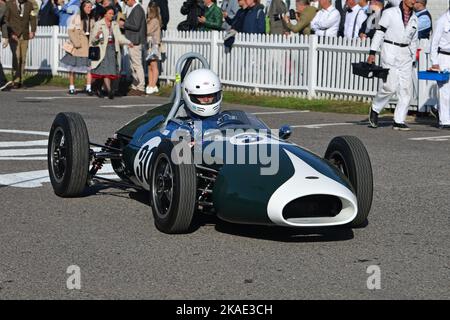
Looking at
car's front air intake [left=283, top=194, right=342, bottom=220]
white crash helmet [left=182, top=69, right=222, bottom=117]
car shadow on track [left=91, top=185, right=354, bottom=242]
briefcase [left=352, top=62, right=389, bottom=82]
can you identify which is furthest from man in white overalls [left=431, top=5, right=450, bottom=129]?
car's front air intake [left=283, top=194, right=342, bottom=220]

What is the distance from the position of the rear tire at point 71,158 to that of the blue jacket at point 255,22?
1261cm

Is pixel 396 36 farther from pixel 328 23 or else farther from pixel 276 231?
pixel 276 231

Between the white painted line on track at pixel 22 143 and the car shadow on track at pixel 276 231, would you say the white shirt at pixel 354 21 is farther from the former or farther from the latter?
the car shadow on track at pixel 276 231

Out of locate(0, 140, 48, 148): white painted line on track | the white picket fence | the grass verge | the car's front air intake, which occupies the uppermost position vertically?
the white picket fence

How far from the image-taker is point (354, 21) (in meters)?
Result: 21.7

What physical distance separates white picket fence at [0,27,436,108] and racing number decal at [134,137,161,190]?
9.72 meters

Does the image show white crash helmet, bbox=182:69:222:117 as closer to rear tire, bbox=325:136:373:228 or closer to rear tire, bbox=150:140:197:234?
rear tire, bbox=150:140:197:234

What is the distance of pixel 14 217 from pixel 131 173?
1.31 metres

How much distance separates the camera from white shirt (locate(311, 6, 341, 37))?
21.8 m

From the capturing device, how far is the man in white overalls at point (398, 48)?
1655 centimetres

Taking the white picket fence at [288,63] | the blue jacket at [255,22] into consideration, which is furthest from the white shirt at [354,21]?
the blue jacket at [255,22]

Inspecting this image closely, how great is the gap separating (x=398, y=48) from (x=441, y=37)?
2.79 ft

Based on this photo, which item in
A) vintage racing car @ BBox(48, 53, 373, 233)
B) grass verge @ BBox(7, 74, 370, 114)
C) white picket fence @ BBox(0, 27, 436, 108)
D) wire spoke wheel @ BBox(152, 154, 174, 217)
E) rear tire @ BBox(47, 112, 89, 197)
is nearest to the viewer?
vintage racing car @ BBox(48, 53, 373, 233)

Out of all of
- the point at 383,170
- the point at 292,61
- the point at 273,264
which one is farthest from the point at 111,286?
the point at 292,61
